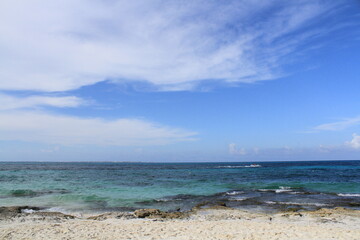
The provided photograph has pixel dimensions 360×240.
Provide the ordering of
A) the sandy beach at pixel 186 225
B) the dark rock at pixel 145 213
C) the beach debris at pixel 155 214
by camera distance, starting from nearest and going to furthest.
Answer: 1. the sandy beach at pixel 186 225
2. the beach debris at pixel 155 214
3. the dark rock at pixel 145 213

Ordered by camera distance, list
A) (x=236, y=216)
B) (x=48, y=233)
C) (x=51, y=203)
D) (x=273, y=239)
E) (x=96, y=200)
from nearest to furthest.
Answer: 1. (x=273, y=239)
2. (x=48, y=233)
3. (x=236, y=216)
4. (x=51, y=203)
5. (x=96, y=200)

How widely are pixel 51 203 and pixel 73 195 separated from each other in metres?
3.37

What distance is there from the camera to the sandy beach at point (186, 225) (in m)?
10.1

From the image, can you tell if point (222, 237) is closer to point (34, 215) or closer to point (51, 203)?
point (34, 215)

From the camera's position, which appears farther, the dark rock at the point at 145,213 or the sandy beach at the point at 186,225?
the dark rock at the point at 145,213

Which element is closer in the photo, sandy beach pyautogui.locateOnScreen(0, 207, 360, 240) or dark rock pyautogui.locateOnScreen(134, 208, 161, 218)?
sandy beach pyautogui.locateOnScreen(0, 207, 360, 240)

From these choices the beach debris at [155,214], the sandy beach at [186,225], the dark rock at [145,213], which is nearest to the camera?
the sandy beach at [186,225]

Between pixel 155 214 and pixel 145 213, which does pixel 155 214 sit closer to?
pixel 155 214

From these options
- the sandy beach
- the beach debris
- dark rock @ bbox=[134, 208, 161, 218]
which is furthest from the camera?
dark rock @ bbox=[134, 208, 161, 218]

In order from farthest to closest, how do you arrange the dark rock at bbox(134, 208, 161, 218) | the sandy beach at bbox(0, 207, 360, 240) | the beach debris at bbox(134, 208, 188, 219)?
→ the dark rock at bbox(134, 208, 161, 218), the beach debris at bbox(134, 208, 188, 219), the sandy beach at bbox(0, 207, 360, 240)

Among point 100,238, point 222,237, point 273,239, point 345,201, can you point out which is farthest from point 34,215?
point 345,201

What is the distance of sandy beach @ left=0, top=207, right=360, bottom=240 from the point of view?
1009 cm

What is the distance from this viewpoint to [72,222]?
12.5 metres

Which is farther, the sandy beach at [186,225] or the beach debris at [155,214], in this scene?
the beach debris at [155,214]
